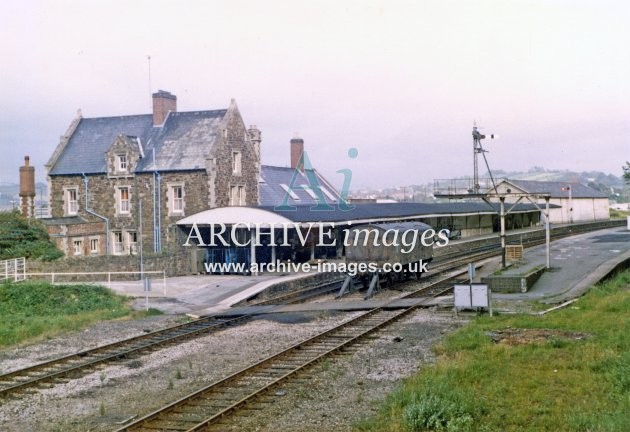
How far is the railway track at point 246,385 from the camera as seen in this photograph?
10.4 m

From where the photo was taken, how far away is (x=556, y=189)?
277 feet

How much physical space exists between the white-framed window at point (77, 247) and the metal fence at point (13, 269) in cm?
816

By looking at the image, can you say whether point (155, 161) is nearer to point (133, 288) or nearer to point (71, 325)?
point (133, 288)

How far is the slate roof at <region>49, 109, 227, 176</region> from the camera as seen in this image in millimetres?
40375

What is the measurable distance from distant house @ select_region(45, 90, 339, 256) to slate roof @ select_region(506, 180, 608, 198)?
4406 cm

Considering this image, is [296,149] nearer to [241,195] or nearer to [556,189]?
[241,195]

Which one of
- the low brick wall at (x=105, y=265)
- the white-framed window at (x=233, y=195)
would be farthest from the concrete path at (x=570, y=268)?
the white-framed window at (x=233, y=195)

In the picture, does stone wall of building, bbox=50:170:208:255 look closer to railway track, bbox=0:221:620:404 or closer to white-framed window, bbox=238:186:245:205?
white-framed window, bbox=238:186:245:205

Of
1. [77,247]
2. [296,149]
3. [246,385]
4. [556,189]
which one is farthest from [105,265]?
[556,189]

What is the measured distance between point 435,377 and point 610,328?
6.64m

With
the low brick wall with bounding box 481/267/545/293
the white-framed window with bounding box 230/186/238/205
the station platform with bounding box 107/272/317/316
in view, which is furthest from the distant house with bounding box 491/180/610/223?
the low brick wall with bounding box 481/267/545/293

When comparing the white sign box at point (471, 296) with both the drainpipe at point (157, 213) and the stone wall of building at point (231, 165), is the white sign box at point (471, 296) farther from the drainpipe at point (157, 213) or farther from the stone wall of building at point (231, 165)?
the drainpipe at point (157, 213)

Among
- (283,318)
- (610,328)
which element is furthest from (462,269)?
(610,328)

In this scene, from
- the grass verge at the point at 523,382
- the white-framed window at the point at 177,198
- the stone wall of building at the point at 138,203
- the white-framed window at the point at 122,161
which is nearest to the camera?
the grass verge at the point at 523,382
